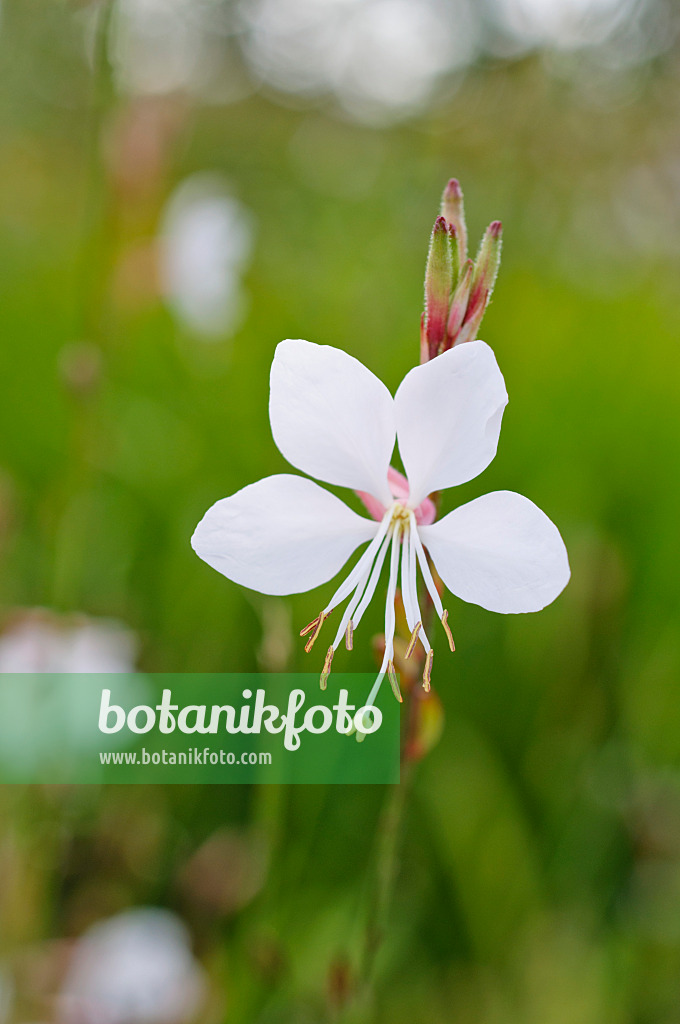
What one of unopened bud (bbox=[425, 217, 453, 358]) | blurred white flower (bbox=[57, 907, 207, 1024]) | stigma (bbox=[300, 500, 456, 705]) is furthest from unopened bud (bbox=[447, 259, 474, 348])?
blurred white flower (bbox=[57, 907, 207, 1024])

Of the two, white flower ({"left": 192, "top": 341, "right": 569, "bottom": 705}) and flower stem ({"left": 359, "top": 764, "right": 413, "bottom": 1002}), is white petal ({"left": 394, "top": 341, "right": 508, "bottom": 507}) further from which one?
flower stem ({"left": 359, "top": 764, "right": 413, "bottom": 1002})

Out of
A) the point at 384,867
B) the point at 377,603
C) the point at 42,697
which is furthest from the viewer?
the point at 377,603

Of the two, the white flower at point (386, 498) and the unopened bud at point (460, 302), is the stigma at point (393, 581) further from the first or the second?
the unopened bud at point (460, 302)

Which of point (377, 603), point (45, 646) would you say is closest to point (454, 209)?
point (45, 646)

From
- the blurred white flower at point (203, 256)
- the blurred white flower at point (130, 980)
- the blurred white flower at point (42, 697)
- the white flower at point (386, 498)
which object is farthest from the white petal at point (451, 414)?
the blurred white flower at point (203, 256)

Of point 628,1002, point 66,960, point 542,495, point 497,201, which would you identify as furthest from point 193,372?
point 628,1002

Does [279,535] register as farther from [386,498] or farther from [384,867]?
[384,867]
